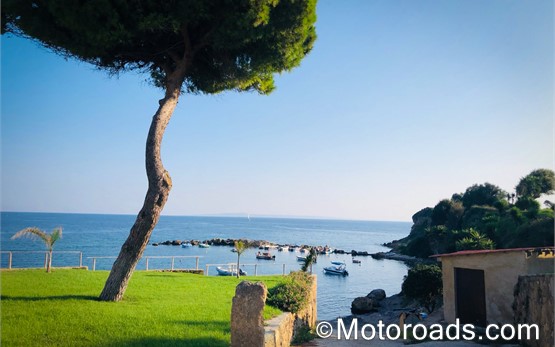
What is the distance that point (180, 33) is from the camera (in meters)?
12.2

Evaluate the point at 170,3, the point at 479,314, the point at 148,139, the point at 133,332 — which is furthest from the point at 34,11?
the point at 479,314

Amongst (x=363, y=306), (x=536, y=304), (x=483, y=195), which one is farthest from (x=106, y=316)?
(x=483, y=195)

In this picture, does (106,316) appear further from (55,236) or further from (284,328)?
(55,236)

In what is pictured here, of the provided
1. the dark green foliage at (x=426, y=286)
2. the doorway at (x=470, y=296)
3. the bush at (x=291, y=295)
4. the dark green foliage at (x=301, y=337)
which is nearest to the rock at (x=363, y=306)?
the dark green foliage at (x=426, y=286)

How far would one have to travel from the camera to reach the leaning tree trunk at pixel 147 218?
422 inches

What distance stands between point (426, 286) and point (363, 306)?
22.2 ft

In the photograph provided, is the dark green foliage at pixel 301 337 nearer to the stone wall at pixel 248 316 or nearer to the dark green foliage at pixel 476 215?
the stone wall at pixel 248 316

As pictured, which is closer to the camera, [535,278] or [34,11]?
[34,11]

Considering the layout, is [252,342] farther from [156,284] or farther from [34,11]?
[34,11]

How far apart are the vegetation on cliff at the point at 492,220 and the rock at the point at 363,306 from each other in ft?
39.9

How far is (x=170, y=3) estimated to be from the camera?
1099cm

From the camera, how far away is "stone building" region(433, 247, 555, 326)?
13633 millimetres

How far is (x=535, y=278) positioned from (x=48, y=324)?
1345 centimetres

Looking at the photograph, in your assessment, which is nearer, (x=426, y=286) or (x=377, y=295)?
(x=426, y=286)
